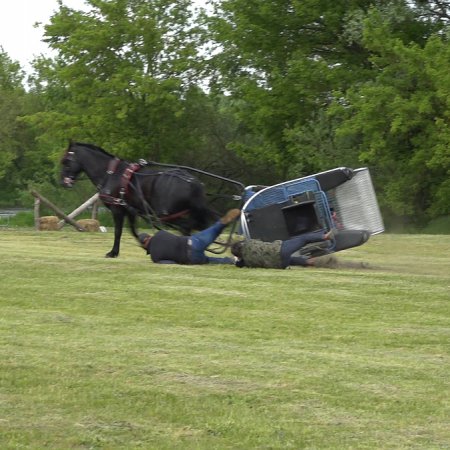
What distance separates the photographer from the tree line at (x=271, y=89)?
36.7 m

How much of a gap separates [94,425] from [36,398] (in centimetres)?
→ 73

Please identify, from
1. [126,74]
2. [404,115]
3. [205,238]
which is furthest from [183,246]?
[126,74]

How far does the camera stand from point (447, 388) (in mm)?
8109

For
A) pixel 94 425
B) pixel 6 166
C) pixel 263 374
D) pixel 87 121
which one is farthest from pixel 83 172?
pixel 6 166

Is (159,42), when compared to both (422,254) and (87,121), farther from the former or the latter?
(422,254)

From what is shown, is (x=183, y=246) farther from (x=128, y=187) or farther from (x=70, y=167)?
(x=70, y=167)

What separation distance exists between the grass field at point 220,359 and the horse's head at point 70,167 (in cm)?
368

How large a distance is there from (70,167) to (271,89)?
2504 cm

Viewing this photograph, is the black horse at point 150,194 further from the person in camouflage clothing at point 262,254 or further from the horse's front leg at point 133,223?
the person in camouflage clothing at point 262,254

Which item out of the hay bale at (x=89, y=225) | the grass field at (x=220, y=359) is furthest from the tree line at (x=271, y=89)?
the grass field at (x=220, y=359)

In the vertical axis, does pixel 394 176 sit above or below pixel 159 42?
below

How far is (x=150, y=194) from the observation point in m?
17.3

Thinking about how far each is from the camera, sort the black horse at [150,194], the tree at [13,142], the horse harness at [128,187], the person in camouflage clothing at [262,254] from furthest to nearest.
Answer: the tree at [13,142], the horse harness at [128,187], the black horse at [150,194], the person in camouflage clothing at [262,254]

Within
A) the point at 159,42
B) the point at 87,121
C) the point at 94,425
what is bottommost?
the point at 94,425
